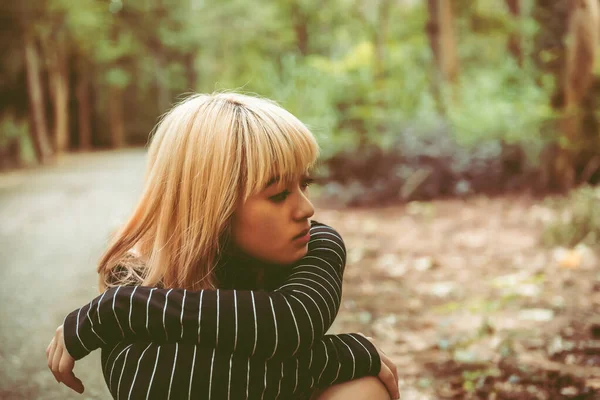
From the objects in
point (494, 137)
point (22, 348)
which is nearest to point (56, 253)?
point (22, 348)

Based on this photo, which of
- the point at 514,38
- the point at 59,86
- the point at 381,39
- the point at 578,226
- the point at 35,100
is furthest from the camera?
the point at 59,86

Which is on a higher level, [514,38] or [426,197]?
[514,38]

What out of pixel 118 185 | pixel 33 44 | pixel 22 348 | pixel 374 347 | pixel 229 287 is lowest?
pixel 118 185

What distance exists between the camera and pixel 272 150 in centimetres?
145

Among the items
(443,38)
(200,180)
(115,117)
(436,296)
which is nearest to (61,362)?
(200,180)

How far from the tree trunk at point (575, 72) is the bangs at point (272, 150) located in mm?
5395

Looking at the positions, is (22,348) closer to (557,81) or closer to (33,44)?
(557,81)

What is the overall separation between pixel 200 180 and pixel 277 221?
0.23 metres

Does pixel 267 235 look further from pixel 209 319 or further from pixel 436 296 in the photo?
pixel 436 296

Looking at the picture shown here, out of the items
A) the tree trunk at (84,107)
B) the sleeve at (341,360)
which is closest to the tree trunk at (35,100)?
the tree trunk at (84,107)

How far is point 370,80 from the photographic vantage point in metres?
8.20

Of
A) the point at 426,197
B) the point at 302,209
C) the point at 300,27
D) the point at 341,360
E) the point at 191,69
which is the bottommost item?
the point at 426,197

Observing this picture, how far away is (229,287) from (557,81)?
579cm

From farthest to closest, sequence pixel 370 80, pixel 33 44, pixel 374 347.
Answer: pixel 33 44
pixel 370 80
pixel 374 347
